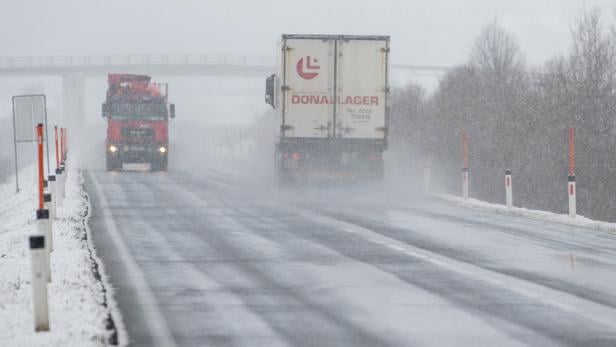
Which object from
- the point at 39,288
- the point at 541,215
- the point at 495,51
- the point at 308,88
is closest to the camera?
the point at 39,288

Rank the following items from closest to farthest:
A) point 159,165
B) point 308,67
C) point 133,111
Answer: point 308,67 → point 133,111 → point 159,165

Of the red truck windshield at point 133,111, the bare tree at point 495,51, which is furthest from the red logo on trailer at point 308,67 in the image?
the bare tree at point 495,51

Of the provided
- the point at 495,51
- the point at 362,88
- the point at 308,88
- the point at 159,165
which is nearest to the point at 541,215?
the point at 362,88

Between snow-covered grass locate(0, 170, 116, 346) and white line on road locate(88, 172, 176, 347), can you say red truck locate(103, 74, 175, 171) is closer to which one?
snow-covered grass locate(0, 170, 116, 346)

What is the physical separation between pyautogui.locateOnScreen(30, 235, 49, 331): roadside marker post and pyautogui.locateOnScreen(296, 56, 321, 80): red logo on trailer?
1947cm

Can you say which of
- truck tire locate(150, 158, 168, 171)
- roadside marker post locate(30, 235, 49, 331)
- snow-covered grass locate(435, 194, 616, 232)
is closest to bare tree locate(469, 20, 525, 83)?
truck tire locate(150, 158, 168, 171)

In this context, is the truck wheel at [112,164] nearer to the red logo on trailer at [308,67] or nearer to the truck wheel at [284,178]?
the truck wheel at [284,178]

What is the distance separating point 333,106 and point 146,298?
711 inches

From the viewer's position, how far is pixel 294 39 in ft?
87.2

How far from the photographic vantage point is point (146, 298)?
9336 millimetres

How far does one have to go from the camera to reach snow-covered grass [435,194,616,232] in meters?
17.4

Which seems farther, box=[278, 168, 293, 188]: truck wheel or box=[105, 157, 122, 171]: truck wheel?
box=[105, 157, 122, 171]: truck wheel

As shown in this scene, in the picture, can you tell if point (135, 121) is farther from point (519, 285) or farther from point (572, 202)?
point (519, 285)

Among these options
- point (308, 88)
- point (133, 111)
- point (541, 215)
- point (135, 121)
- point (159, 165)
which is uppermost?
point (308, 88)
